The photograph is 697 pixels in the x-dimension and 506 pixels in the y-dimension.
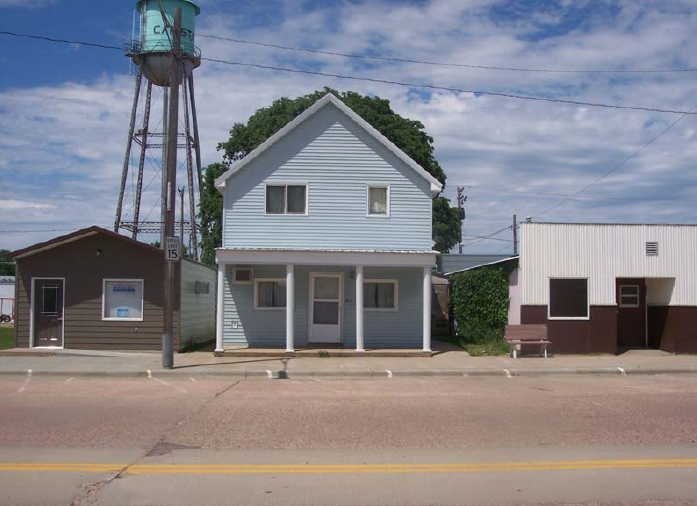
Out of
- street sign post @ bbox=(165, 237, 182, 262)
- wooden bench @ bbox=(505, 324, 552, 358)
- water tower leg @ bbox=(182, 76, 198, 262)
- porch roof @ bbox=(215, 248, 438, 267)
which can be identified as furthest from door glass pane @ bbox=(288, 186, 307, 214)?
water tower leg @ bbox=(182, 76, 198, 262)

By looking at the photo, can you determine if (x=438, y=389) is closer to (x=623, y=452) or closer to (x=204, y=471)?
(x=623, y=452)

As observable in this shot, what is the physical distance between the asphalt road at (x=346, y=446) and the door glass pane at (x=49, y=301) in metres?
7.66

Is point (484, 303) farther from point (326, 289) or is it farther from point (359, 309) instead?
point (326, 289)

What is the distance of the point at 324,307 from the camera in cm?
2325

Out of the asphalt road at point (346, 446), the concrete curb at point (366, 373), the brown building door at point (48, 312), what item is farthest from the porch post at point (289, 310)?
the brown building door at point (48, 312)

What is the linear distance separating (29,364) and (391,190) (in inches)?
453

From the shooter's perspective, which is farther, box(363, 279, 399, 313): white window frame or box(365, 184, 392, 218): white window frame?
box(363, 279, 399, 313): white window frame

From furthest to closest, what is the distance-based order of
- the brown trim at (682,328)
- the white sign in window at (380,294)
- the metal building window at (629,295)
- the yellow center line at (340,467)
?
1. the metal building window at (629,295)
2. the white sign in window at (380,294)
3. the brown trim at (682,328)
4. the yellow center line at (340,467)

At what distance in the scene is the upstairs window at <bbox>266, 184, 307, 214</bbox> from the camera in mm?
22469

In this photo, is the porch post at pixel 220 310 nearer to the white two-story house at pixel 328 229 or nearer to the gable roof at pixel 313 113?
the white two-story house at pixel 328 229

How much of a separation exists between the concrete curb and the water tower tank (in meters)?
20.3

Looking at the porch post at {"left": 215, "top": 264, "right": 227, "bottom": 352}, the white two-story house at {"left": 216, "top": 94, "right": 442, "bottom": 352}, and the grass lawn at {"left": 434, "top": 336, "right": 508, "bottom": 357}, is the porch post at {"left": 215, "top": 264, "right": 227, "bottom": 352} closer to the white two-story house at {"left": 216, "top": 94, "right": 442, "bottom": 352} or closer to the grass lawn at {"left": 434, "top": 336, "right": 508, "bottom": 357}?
the white two-story house at {"left": 216, "top": 94, "right": 442, "bottom": 352}

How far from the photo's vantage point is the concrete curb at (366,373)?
17.4 metres

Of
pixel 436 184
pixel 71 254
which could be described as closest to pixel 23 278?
pixel 71 254
